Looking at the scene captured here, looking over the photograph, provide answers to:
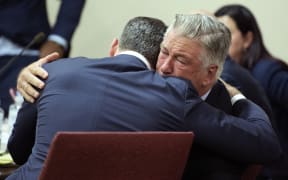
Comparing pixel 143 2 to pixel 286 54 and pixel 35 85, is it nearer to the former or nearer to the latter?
pixel 286 54

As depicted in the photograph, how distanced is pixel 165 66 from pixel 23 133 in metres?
0.45

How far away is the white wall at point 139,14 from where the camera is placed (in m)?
3.34

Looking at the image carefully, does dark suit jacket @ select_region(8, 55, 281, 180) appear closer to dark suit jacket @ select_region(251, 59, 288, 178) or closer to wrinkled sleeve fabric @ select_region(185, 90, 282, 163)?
wrinkled sleeve fabric @ select_region(185, 90, 282, 163)

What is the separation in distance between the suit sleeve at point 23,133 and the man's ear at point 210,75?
1.61 ft

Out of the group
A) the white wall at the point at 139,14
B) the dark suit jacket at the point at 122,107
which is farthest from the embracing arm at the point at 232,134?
the white wall at the point at 139,14

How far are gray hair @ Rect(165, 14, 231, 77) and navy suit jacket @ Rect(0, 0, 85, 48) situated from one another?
4.50ft

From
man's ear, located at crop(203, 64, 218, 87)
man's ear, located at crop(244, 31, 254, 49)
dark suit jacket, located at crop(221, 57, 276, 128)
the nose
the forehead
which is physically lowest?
man's ear, located at crop(244, 31, 254, 49)

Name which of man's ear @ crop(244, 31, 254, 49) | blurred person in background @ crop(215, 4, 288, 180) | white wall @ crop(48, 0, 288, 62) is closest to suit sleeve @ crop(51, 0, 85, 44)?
white wall @ crop(48, 0, 288, 62)

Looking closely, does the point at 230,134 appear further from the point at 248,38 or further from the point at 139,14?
the point at 139,14

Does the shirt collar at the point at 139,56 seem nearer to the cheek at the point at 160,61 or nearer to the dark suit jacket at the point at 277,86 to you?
the cheek at the point at 160,61

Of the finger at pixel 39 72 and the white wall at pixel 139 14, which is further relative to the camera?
the white wall at pixel 139 14

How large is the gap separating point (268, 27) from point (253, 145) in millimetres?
1873

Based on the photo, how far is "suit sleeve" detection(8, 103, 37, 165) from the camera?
1.67m

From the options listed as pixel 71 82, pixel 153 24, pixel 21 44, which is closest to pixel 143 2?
pixel 21 44
